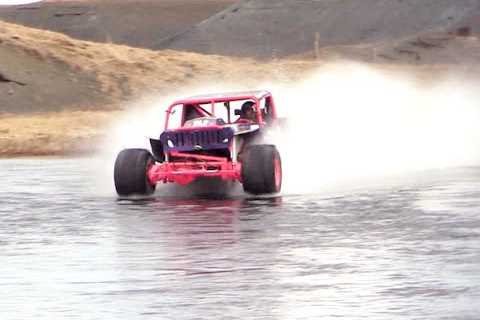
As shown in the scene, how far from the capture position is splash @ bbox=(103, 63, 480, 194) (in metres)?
29.5

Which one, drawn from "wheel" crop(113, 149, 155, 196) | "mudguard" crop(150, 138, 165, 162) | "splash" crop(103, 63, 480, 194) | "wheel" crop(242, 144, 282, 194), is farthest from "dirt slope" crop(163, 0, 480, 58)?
"wheel" crop(242, 144, 282, 194)

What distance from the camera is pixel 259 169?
2434 centimetres

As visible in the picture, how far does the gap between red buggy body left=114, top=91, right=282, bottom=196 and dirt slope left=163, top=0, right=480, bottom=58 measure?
8741 cm

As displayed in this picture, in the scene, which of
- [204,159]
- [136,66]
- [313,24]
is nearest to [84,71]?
[136,66]

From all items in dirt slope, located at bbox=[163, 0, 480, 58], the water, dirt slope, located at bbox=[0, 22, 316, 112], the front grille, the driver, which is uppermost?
dirt slope, located at bbox=[163, 0, 480, 58]

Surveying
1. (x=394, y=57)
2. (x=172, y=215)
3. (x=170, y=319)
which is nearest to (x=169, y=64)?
(x=394, y=57)

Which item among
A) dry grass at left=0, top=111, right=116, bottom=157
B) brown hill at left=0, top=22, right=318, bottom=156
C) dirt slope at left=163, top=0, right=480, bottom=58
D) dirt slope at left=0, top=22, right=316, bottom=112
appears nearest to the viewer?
dry grass at left=0, top=111, right=116, bottom=157

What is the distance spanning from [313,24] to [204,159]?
382 ft

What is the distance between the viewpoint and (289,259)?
52.2 ft

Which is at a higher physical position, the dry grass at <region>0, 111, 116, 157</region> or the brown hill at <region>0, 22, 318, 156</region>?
the brown hill at <region>0, 22, 318, 156</region>

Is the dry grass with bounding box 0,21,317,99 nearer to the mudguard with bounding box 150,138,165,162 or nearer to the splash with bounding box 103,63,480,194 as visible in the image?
the splash with bounding box 103,63,480,194

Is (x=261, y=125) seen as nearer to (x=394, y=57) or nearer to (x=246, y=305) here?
(x=246, y=305)

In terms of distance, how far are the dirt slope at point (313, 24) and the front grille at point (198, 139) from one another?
288ft

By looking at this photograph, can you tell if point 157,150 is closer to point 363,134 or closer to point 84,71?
point 363,134
